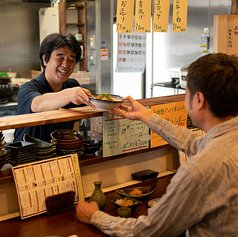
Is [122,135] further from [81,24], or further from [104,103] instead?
[81,24]

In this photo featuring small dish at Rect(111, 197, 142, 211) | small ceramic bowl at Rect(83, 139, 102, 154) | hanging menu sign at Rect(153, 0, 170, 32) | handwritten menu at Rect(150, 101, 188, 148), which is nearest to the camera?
small dish at Rect(111, 197, 142, 211)

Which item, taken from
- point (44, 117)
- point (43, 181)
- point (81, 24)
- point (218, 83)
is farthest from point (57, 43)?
point (81, 24)

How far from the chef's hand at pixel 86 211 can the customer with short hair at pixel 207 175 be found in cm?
27

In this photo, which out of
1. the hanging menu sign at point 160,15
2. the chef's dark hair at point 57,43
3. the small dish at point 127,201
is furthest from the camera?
the hanging menu sign at point 160,15

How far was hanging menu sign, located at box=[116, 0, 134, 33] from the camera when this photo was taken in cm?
254

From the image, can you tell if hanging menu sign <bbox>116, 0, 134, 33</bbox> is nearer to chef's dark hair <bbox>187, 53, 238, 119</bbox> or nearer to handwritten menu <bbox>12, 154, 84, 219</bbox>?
handwritten menu <bbox>12, 154, 84, 219</bbox>

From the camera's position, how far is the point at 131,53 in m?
6.48

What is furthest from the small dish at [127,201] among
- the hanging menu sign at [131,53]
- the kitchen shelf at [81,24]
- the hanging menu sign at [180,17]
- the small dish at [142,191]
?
the hanging menu sign at [131,53]

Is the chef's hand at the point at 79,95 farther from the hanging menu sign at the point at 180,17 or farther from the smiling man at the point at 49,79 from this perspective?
the hanging menu sign at the point at 180,17

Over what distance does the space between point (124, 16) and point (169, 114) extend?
0.83 meters

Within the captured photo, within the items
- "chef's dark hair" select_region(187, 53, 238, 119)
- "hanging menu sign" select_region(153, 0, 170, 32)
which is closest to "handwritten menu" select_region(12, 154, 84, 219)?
"chef's dark hair" select_region(187, 53, 238, 119)

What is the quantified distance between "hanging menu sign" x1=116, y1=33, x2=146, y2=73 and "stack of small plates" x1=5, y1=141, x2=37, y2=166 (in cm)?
470

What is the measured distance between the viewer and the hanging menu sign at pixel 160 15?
276cm

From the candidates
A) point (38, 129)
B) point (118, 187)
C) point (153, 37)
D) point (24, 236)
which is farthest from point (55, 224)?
point (153, 37)
